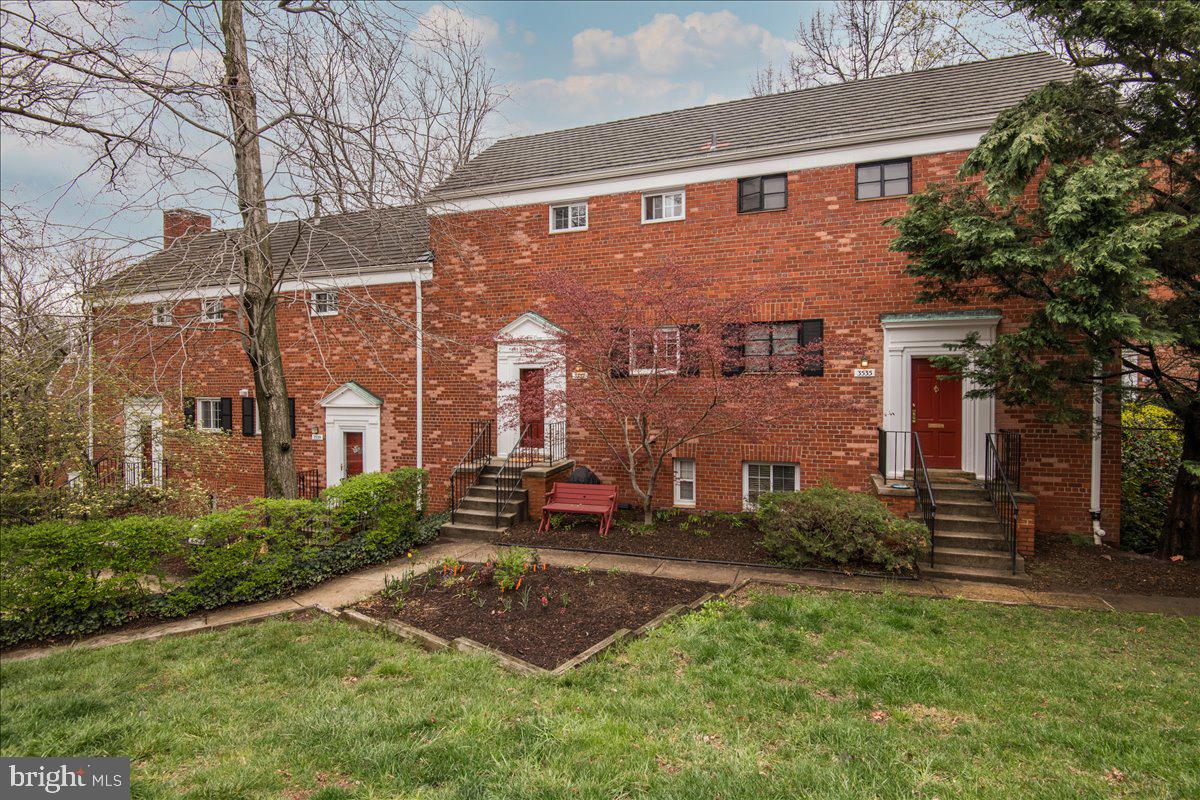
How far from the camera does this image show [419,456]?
1288 centimetres

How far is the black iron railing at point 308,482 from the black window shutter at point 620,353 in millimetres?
8911

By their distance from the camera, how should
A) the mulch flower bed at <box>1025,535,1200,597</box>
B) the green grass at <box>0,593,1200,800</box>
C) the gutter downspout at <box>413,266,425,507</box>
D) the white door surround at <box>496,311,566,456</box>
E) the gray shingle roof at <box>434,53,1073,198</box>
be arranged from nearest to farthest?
the green grass at <box>0,593,1200,800</box>, the mulch flower bed at <box>1025,535,1200,597</box>, the gray shingle roof at <box>434,53,1073,198</box>, the white door surround at <box>496,311,566,456</box>, the gutter downspout at <box>413,266,425,507</box>

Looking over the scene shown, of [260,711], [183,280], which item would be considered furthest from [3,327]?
[260,711]

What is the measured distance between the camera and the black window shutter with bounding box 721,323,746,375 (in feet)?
29.6

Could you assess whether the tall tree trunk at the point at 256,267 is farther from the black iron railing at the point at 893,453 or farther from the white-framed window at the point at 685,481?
the black iron railing at the point at 893,453

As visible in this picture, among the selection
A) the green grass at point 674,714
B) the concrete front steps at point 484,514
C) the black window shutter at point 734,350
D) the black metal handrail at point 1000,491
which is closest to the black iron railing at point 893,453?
the black metal handrail at point 1000,491

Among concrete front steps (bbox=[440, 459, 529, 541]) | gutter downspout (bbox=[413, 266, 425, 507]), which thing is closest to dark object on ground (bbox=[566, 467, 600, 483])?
concrete front steps (bbox=[440, 459, 529, 541])

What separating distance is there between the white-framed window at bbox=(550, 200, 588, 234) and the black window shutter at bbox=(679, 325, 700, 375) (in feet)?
13.8

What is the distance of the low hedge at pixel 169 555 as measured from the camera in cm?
603

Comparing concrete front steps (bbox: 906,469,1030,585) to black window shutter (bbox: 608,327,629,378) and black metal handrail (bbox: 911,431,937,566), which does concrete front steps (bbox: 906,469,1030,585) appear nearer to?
black metal handrail (bbox: 911,431,937,566)

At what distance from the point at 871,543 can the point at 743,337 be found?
439 centimetres

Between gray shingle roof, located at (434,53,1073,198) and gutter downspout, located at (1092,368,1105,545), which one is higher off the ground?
gray shingle roof, located at (434,53,1073,198)

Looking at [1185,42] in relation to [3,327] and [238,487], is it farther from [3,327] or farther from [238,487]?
[238,487]

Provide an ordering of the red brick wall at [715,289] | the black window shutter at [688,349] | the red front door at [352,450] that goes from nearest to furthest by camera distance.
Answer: the black window shutter at [688,349]
the red brick wall at [715,289]
the red front door at [352,450]
